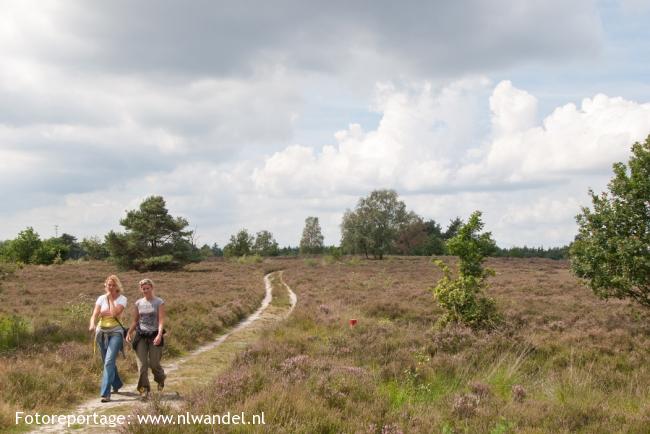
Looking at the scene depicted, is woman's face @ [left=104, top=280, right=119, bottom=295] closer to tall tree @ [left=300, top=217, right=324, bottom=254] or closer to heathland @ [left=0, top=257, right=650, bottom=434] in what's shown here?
heathland @ [left=0, top=257, right=650, bottom=434]

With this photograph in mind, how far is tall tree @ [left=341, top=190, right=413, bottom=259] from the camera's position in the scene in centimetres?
8906

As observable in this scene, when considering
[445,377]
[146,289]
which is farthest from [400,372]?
[146,289]

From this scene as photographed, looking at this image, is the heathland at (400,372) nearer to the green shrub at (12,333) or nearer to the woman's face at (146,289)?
the green shrub at (12,333)

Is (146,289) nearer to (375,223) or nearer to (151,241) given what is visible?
(151,241)

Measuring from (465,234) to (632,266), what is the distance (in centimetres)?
525

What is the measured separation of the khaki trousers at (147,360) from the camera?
29.5ft

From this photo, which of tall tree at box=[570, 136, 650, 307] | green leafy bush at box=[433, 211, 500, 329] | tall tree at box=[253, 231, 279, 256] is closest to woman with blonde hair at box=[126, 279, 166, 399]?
green leafy bush at box=[433, 211, 500, 329]

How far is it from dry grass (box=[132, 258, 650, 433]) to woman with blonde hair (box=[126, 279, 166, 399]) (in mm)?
1417

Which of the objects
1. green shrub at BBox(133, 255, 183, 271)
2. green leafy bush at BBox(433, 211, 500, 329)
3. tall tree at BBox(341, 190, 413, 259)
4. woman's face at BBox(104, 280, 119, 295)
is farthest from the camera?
tall tree at BBox(341, 190, 413, 259)

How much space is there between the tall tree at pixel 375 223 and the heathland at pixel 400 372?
226 ft

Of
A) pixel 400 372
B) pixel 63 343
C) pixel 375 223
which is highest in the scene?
pixel 375 223

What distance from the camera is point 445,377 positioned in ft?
35.0

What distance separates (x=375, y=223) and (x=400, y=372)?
80.4 meters

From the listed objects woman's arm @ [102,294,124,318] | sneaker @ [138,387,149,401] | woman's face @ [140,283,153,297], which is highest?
Result: woman's face @ [140,283,153,297]
